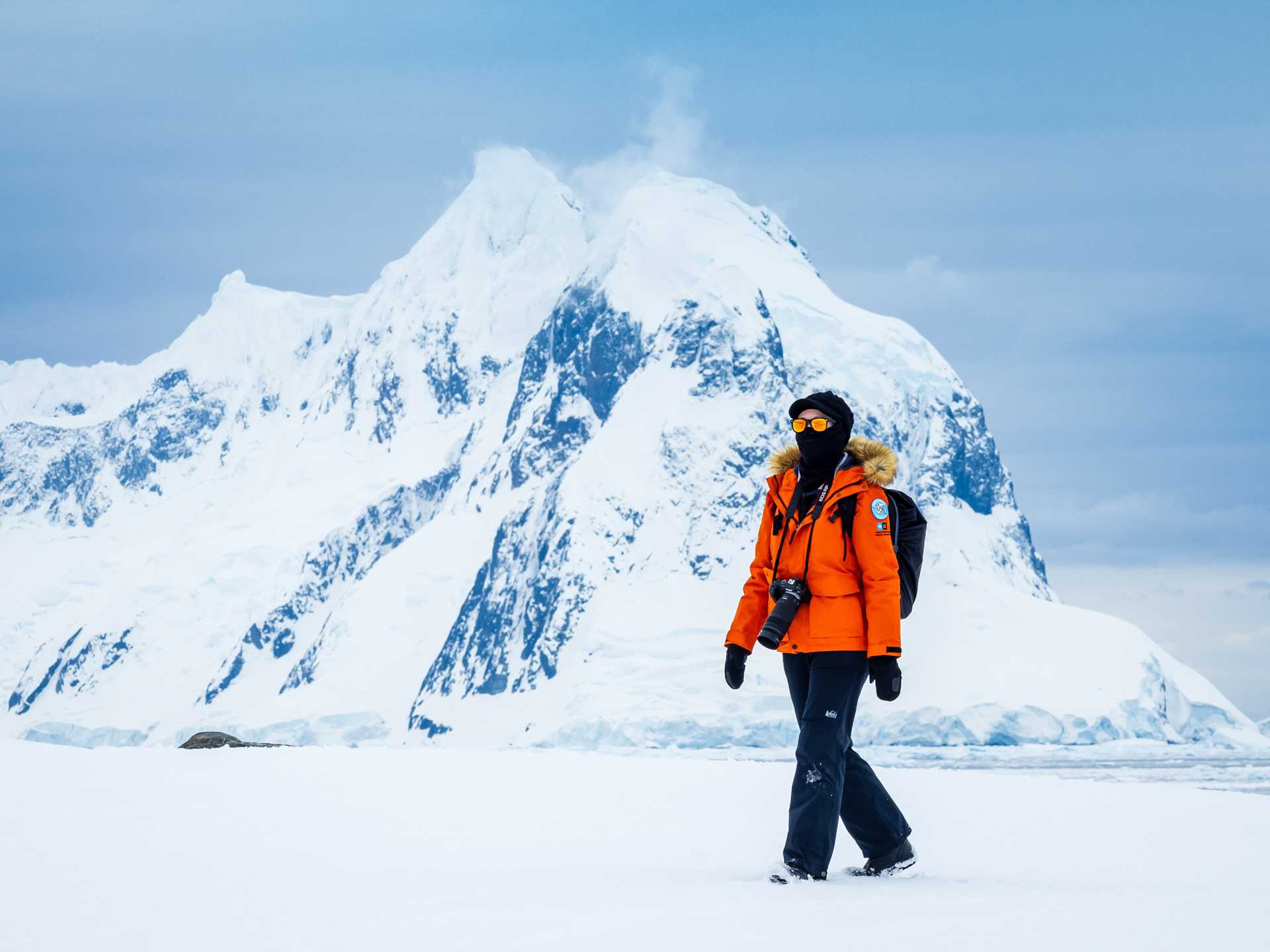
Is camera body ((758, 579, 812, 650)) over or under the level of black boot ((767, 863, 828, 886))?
over

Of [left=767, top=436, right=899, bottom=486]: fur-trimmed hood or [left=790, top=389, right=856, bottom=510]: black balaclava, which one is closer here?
[left=767, top=436, right=899, bottom=486]: fur-trimmed hood

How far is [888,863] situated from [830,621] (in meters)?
1.25

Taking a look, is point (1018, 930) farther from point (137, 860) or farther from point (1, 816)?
point (1, 816)

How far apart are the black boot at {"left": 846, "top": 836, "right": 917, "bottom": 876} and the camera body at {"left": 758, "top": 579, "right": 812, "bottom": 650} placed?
3.83ft

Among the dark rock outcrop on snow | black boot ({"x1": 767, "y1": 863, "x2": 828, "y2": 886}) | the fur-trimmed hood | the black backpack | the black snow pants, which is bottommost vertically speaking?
the dark rock outcrop on snow

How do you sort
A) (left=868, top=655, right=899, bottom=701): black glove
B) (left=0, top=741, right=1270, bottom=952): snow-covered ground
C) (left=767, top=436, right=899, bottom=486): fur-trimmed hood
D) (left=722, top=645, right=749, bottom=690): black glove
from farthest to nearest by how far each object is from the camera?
(left=722, top=645, right=749, bottom=690): black glove → (left=767, top=436, right=899, bottom=486): fur-trimmed hood → (left=868, top=655, right=899, bottom=701): black glove → (left=0, top=741, right=1270, bottom=952): snow-covered ground

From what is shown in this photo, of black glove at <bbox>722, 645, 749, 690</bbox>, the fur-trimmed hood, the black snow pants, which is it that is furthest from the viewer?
black glove at <bbox>722, 645, 749, 690</bbox>

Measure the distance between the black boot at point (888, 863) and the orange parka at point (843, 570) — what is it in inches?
38.5

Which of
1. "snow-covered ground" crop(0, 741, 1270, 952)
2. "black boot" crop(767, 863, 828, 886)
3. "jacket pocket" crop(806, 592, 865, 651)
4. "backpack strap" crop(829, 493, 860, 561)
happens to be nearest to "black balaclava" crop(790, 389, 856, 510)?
"backpack strap" crop(829, 493, 860, 561)

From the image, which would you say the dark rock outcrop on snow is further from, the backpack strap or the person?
the backpack strap

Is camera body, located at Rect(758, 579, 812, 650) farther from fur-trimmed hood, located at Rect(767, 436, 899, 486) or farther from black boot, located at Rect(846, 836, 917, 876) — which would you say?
black boot, located at Rect(846, 836, 917, 876)

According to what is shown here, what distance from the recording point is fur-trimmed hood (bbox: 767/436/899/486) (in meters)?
7.04

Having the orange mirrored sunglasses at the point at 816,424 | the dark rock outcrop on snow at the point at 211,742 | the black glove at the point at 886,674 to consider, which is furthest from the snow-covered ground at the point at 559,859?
the dark rock outcrop on snow at the point at 211,742

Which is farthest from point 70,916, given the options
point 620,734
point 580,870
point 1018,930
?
point 620,734
